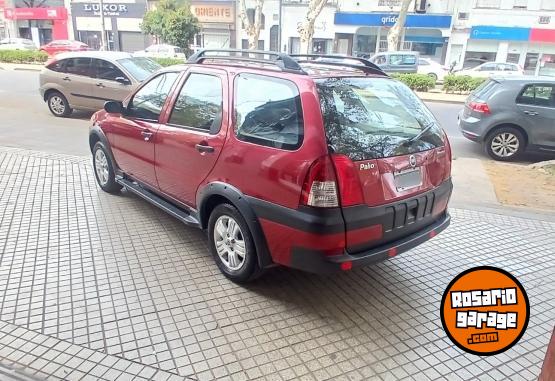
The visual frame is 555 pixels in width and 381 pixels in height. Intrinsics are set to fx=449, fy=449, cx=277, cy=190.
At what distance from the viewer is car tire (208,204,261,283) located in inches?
132

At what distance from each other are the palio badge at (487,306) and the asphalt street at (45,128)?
7.03 metres

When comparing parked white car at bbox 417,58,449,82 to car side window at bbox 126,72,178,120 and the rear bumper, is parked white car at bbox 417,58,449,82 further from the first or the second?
the rear bumper

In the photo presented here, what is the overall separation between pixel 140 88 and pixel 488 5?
30.9 m

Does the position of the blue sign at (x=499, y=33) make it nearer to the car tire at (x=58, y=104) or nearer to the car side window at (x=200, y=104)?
the car tire at (x=58, y=104)

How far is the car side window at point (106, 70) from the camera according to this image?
1030 cm

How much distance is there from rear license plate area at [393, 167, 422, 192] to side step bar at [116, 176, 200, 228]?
68.3 inches

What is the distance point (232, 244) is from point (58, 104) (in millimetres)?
9489

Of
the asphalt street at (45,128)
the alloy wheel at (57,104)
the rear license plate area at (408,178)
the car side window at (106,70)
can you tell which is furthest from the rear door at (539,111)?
the alloy wheel at (57,104)

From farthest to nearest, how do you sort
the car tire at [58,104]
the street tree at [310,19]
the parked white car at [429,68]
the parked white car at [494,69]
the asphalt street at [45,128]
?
the parked white car at [429,68] → the parked white car at [494,69] → the street tree at [310,19] → the car tire at [58,104] → the asphalt street at [45,128]

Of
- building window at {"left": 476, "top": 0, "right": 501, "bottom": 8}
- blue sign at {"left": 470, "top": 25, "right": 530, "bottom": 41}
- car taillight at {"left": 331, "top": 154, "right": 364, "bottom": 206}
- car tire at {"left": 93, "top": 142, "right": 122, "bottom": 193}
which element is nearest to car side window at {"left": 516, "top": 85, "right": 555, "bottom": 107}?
car taillight at {"left": 331, "top": 154, "right": 364, "bottom": 206}

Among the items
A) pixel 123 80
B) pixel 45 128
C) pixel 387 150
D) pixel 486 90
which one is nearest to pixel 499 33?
pixel 486 90

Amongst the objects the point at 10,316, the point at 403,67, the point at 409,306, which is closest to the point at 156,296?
the point at 10,316

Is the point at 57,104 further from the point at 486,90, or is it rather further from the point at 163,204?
the point at 486,90

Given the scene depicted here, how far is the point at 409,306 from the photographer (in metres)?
3.39
